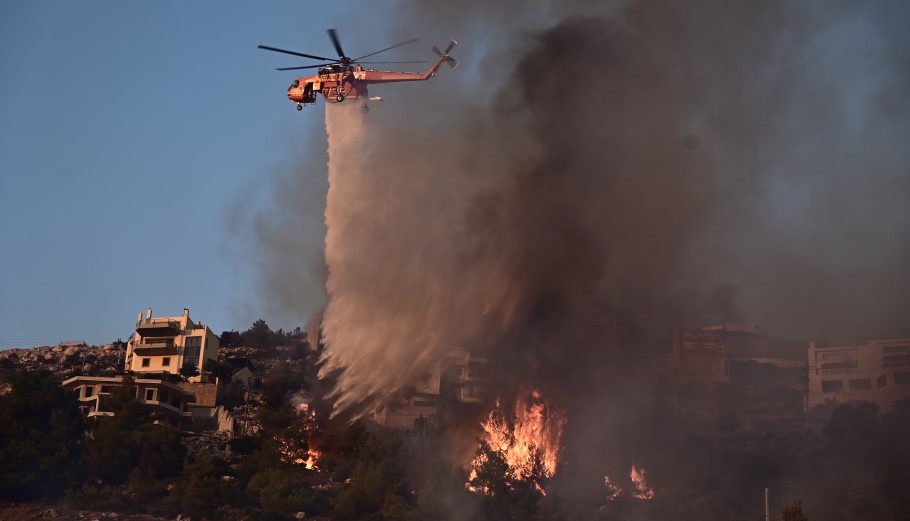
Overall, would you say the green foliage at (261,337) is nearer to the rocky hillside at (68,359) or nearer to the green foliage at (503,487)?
the rocky hillside at (68,359)

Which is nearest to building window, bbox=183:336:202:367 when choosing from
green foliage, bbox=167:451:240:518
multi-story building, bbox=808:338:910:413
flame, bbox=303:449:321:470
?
flame, bbox=303:449:321:470

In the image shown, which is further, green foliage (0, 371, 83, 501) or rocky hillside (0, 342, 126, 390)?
rocky hillside (0, 342, 126, 390)

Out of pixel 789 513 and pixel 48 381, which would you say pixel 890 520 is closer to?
pixel 789 513

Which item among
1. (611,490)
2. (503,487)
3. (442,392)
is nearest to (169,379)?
(442,392)

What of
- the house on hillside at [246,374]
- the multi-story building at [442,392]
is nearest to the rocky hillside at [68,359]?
the house on hillside at [246,374]

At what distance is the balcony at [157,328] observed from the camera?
385 ft

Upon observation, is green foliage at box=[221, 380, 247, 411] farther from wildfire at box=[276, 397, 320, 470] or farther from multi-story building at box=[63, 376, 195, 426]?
wildfire at box=[276, 397, 320, 470]

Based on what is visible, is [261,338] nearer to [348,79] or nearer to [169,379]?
[169,379]

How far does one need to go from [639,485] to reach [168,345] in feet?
187

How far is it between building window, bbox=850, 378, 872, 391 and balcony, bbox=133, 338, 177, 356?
243ft

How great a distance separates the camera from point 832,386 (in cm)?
11406

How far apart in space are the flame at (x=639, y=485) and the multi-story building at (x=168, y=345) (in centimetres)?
5106

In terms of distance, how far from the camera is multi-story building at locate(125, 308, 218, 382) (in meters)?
116

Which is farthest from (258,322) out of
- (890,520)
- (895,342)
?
(890,520)
